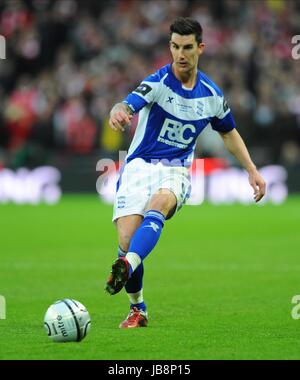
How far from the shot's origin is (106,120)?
72.9 feet

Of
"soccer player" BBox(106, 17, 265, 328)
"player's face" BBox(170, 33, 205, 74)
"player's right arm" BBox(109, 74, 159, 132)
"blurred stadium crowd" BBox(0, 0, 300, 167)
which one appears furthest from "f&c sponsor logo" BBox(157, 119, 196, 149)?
"blurred stadium crowd" BBox(0, 0, 300, 167)

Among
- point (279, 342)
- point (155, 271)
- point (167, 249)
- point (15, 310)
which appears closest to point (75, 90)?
point (167, 249)

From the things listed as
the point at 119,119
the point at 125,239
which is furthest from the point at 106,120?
the point at 119,119

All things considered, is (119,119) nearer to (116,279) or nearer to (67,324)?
(116,279)

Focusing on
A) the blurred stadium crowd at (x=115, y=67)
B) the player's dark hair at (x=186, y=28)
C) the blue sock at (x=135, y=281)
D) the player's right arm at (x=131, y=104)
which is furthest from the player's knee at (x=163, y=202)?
the blurred stadium crowd at (x=115, y=67)

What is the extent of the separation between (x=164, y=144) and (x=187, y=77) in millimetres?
547

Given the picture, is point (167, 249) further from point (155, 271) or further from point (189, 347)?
point (189, 347)

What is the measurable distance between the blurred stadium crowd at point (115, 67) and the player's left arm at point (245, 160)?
509 inches

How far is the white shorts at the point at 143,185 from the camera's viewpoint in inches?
305

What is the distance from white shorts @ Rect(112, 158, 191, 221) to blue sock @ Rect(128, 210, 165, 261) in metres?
0.20

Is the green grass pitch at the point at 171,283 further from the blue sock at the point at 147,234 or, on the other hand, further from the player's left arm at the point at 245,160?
the player's left arm at the point at 245,160

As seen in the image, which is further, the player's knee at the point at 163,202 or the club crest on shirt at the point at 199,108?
the club crest on shirt at the point at 199,108

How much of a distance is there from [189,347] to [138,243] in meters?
0.98

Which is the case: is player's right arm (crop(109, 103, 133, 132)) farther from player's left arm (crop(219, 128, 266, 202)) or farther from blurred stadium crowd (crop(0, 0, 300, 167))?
blurred stadium crowd (crop(0, 0, 300, 167))
